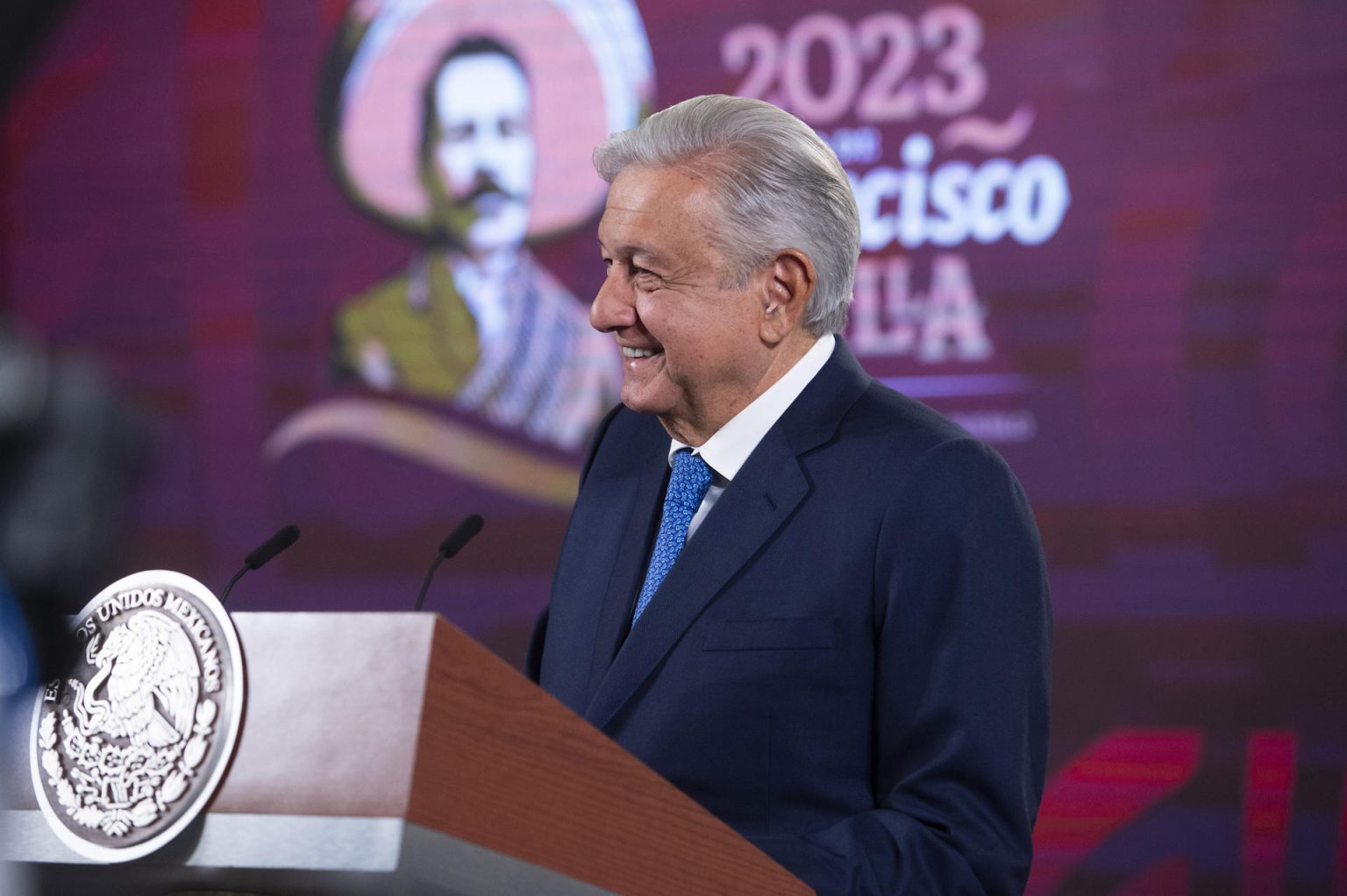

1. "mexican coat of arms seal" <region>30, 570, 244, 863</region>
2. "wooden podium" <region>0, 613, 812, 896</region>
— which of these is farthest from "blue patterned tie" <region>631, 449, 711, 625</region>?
"mexican coat of arms seal" <region>30, 570, 244, 863</region>

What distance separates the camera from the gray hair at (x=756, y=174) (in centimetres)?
170

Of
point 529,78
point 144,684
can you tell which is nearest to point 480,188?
point 529,78

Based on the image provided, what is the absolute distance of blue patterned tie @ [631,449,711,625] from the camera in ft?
5.61

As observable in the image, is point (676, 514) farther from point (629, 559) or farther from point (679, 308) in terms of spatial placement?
point (679, 308)

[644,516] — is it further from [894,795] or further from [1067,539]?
[1067,539]

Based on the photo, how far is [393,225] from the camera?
374 centimetres

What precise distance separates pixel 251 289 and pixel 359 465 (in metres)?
0.57

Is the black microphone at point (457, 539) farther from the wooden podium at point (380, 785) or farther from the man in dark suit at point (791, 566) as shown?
the wooden podium at point (380, 785)

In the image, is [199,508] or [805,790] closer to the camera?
[805,790]

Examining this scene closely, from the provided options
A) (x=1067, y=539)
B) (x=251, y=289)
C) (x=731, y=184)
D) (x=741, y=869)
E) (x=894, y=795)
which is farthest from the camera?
(x=251, y=289)

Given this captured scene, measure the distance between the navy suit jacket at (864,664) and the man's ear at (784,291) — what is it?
7.5 inches

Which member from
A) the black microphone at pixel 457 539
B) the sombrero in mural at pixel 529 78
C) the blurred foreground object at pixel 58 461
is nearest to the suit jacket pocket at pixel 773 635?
the black microphone at pixel 457 539

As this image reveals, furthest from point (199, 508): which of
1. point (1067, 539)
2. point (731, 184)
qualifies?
point (731, 184)

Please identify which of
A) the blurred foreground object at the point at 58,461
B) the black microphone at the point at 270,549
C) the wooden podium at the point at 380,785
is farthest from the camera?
the black microphone at the point at 270,549
